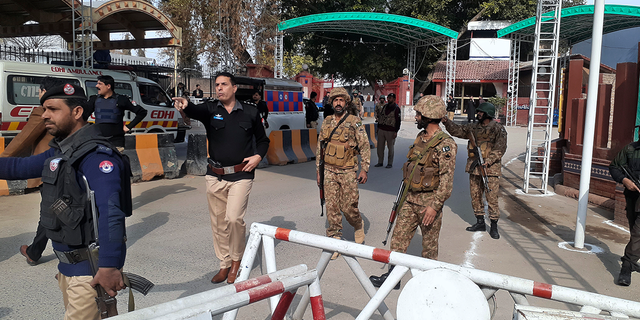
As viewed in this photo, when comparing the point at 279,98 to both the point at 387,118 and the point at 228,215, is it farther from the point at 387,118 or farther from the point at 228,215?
the point at 228,215

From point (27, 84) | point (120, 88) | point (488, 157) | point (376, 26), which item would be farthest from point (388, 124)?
point (376, 26)

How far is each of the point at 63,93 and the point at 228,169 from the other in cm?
204

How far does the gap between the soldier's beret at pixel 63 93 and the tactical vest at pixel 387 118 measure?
9.65 m

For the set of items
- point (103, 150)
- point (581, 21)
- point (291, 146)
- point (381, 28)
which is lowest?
point (291, 146)

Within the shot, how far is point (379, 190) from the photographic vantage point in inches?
363

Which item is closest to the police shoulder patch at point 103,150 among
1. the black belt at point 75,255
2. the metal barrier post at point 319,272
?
the black belt at point 75,255

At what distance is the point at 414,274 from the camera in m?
2.34

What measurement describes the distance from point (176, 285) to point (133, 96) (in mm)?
8566

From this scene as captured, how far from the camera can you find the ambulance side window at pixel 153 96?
12224 millimetres

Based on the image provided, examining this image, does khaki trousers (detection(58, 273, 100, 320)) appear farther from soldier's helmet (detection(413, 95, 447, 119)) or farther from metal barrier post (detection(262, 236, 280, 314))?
soldier's helmet (detection(413, 95, 447, 119))

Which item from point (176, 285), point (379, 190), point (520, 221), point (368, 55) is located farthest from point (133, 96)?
point (368, 55)

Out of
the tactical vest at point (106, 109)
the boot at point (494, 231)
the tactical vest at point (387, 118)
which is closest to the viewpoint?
the tactical vest at point (106, 109)

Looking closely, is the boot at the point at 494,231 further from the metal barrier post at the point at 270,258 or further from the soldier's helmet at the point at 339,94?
the metal barrier post at the point at 270,258

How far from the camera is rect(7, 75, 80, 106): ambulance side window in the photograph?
952 centimetres
